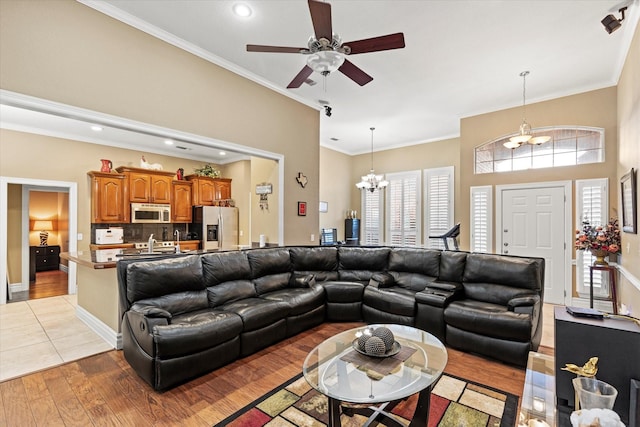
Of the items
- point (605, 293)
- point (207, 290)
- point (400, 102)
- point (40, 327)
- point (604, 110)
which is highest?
point (400, 102)

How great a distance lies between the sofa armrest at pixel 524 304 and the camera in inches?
117

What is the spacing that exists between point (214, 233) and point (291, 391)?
5.37 metres

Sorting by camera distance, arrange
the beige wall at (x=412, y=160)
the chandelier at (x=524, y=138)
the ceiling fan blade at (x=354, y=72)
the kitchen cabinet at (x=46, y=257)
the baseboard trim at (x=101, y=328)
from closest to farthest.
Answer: the ceiling fan blade at (x=354, y=72)
the baseboard trim at (x=101, y=328)
the chandelier at (x=524, y=138)
the beige wall at (x=412, y=160)
the kitchen cabinet at (x=46, y=257)

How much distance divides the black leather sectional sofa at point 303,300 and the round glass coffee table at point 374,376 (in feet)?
3.43

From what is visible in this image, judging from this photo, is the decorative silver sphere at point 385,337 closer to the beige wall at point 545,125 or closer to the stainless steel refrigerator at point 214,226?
the beige wall at point 545,125

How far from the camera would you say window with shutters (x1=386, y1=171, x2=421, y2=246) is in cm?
783

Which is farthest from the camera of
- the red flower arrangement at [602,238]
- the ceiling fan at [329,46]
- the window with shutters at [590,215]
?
the window with shutters at [590,215]

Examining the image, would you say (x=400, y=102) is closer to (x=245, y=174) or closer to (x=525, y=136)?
(x=525, y=136)

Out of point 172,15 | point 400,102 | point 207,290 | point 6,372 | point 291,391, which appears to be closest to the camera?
point 291,391

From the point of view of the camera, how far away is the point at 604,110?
15.2 ft

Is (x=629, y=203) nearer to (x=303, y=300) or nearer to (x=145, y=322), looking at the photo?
(x=303, y=300)

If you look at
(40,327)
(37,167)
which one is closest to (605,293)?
(40,327)

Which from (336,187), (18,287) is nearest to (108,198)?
(18,287)

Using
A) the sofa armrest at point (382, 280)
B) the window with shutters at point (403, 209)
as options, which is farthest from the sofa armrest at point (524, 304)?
the window with shutters at point (403, 209)
